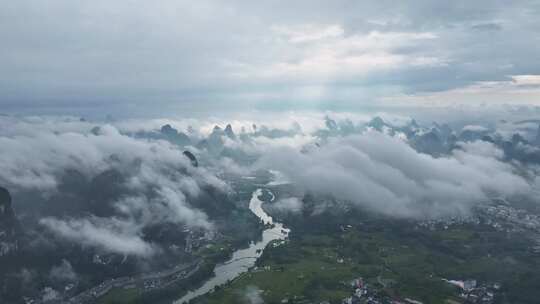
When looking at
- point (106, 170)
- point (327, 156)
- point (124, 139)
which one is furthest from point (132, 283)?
point (327, 156)

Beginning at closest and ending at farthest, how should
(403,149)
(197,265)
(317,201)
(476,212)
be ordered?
(197,265) < (476,212) < (317,201) < (403,149)

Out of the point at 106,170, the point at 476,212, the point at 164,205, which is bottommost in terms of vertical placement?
the point at 476,212

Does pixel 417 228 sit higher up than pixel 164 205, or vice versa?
pixel 164 205

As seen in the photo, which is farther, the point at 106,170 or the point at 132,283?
the point at 106,170

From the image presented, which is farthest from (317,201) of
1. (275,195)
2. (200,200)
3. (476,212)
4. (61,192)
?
(61,192)

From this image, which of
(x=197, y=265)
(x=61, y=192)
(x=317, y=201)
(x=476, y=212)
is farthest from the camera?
(x=317, y=201)

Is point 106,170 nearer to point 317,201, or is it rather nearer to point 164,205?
point 164,205
